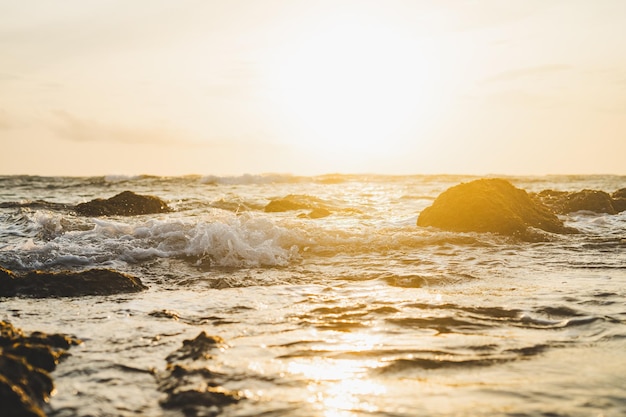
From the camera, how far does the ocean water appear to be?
3.35m

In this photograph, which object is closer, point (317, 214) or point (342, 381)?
point (342, 381)

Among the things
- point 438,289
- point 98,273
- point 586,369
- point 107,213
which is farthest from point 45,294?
point 107,213

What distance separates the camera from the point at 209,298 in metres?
6.14

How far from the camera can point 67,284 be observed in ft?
20.4

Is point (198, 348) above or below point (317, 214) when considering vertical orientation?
below

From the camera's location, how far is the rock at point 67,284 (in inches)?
239

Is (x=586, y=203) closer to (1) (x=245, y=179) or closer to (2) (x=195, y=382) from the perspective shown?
(2) (x=195, y=382)

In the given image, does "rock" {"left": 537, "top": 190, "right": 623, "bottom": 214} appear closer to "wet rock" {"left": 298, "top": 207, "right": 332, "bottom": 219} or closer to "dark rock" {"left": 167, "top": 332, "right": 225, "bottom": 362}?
"wet rock" {"left": 298, "top": 207, "right": 332, "bottom": 219}

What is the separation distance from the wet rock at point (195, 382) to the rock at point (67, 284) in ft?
7.81

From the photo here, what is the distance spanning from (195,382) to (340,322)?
1.83m

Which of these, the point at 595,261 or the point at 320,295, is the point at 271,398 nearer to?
the point at 320,295

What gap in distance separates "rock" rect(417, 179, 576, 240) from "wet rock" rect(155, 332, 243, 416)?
8.19 metres

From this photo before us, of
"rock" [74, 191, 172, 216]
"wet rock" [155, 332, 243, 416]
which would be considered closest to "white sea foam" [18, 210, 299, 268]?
"wet rock" [155, 332, 243, 416]

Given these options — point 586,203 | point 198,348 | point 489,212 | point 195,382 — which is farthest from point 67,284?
point 586,203
